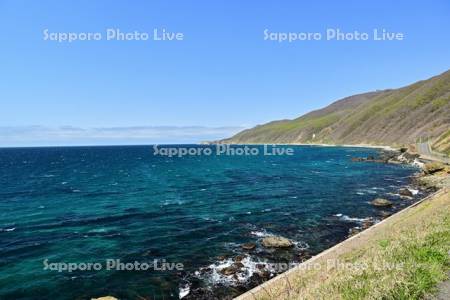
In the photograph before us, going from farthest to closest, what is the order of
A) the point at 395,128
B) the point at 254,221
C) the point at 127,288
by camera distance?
the point at 395,128 → the point at 254,221 → the point at 127,288

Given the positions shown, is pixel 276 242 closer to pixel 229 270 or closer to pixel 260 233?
pixel 260 233

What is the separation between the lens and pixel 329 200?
44.0m

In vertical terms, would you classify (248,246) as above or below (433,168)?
below

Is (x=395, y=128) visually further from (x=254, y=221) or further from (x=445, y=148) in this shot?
(x=254, y=221)

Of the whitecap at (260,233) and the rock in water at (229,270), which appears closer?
the rock in water at (229,270)

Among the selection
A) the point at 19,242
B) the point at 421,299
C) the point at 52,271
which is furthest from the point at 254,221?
the point at 421,299

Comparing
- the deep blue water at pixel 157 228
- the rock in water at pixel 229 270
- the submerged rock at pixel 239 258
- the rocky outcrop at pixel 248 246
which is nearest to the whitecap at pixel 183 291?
the deep blue water at pixel 157 228

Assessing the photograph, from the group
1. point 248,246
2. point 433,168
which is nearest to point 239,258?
point 248,246

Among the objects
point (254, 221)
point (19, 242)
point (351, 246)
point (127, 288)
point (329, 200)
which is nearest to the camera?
point (127, 288)

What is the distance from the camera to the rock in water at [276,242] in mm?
25984

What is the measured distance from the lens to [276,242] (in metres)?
26.2

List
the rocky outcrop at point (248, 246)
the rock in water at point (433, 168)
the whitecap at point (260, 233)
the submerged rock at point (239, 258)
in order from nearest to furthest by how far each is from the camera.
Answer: the submerged rock at point (239, 258) < the rocky outcrop at point (248, 246) < the whitecap at point (260, 233) < the rock in water at point (433, 168)

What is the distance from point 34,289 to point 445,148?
103312 millimetres

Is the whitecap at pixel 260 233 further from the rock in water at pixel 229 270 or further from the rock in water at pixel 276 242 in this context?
the rock in water at pixel 229 270
